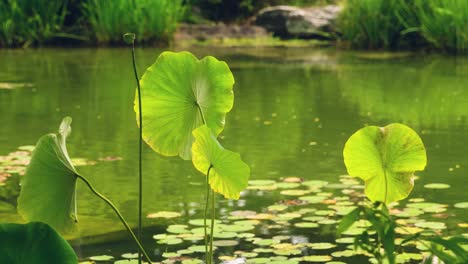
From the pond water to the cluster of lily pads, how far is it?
0.02 meters

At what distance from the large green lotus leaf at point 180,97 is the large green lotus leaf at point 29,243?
0.69 m

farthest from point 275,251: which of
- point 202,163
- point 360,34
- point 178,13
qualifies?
point 178,13

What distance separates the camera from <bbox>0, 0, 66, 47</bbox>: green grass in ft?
39.7

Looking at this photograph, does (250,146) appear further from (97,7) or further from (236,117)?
(97,7)

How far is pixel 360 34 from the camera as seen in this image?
1204cm

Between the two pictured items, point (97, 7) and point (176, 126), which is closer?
point (176, 126)

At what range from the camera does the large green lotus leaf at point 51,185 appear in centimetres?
187

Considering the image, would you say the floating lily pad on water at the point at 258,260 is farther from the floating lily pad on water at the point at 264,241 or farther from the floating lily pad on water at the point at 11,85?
the floating lily pad on water at the point at 11,85

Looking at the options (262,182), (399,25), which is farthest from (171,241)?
(399,25)

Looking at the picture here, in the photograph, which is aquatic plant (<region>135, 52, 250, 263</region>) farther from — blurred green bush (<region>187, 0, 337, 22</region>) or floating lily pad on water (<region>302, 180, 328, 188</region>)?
blurred green bush (<region>187, 0, 337, 22</region>)

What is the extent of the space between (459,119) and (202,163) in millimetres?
4599

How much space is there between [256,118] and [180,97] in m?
4.39

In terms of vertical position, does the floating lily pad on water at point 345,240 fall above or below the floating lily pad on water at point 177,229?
above

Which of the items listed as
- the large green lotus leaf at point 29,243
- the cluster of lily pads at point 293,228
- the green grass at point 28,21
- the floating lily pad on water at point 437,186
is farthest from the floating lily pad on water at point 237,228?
the green grass at point 28,21
